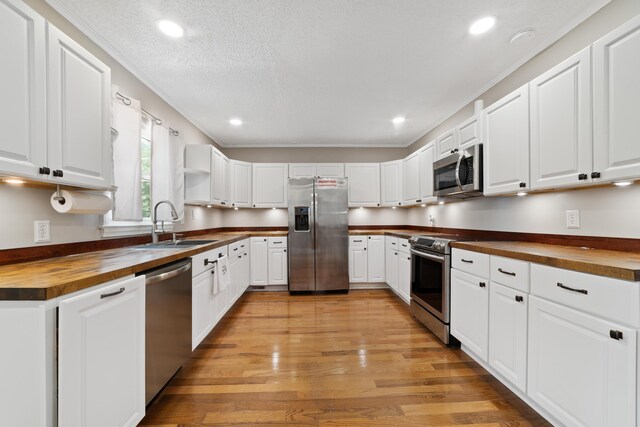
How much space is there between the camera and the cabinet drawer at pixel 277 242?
429 centimetres

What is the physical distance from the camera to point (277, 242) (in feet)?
14.1

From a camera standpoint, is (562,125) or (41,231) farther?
(562,125)

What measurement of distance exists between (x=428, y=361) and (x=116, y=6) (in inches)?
134

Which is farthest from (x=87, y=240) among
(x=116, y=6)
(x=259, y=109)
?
(x=259, y=109)

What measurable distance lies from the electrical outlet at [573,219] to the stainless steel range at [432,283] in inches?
32.2

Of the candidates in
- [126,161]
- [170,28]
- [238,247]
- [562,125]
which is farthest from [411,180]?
[126,161]

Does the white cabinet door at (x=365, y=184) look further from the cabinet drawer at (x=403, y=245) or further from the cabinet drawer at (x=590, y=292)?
the cabinet drawer at (x=590, y=292)

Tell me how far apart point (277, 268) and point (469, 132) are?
3.22m

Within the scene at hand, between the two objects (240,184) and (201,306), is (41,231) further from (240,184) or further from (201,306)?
(240,184)

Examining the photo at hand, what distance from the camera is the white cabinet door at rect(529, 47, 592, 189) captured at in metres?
1.52

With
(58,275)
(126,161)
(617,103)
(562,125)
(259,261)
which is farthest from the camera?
(259,261)

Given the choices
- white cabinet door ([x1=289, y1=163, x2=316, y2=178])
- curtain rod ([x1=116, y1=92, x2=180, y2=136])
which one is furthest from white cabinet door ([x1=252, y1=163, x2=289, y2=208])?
curtain rod ([x1=116, y1=92, x2=180, y2=136])

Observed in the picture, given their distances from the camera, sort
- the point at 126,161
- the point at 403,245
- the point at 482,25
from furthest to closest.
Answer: the point at 403,245
the point at 126,161
the point at 482,25

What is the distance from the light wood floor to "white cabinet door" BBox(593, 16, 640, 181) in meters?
1.51
